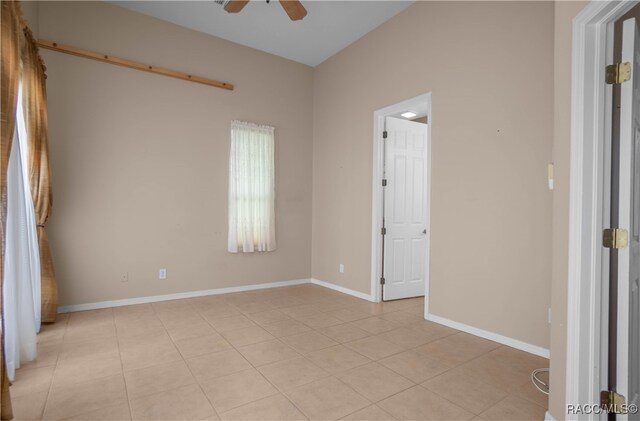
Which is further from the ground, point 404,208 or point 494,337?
point 404,208

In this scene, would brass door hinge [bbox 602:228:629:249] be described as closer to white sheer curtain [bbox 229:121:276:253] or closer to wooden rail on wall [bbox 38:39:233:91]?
white sheer curtain [bbox 229:121:276:253]

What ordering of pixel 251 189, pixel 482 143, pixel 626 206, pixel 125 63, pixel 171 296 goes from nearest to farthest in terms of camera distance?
pixel 626 206
pixel 482 143
pixel 125 63
pixel 171 296
pixel 251 189

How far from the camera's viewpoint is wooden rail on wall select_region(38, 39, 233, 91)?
3.45 meters

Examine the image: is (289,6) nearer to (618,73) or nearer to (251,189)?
(251,189)

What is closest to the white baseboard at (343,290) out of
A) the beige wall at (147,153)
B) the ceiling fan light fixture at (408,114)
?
the beige wall at (147,153)

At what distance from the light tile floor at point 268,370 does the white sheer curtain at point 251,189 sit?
126 cm

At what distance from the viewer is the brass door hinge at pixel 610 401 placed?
5.16ft

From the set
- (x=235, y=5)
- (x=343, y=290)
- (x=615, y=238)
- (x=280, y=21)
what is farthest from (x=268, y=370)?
(x=280, y=21)

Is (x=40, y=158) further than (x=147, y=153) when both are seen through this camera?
No

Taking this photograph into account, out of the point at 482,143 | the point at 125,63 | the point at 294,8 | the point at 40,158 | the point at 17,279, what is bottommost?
the point at 17,279

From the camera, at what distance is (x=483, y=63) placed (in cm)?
302

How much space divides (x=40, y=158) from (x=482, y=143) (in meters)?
4.08

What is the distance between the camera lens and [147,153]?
3.99 meters

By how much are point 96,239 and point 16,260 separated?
1.46 meters
